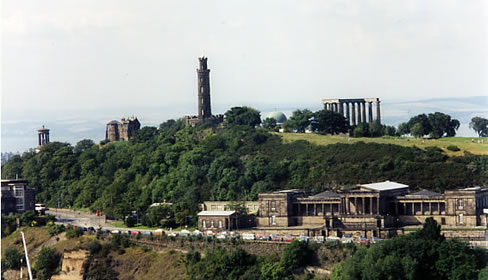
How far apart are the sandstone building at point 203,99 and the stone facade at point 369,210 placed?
25.3 m

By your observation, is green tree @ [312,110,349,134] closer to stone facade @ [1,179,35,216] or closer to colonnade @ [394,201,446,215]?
colonnade @ [394,201,446,215]

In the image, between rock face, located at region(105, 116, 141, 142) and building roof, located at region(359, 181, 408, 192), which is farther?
rock face, located at region(105, 116, 141, 142)

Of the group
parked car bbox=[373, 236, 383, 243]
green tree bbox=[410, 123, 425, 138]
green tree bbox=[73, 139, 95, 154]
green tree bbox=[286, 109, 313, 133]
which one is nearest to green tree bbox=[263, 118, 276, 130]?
green tree bbox=[286, 109, 313, 133]

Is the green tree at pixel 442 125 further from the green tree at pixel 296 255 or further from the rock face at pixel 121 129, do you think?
the rock face at pixel 121 129

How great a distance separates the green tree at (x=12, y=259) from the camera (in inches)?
2613

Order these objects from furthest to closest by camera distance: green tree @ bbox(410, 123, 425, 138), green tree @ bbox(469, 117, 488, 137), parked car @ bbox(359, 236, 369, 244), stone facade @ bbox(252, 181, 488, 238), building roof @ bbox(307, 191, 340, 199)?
green tree @ bbox(469, 117, 488, 137) → green tree @ bbox(410, 123, 425, 138) → building roof @ bbox(307, 191, 340, 199) → stone facade @ bbox(252, 181, 488, 238) → parked car @ bbox(359, 236, 369, 244)

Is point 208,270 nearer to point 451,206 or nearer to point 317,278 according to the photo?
point 317,278

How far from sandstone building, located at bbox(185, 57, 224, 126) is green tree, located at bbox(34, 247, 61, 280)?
91.2ft

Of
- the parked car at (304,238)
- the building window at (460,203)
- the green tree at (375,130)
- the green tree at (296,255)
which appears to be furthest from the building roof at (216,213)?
the green tree at (375,130)

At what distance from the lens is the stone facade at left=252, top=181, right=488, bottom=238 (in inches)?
2336

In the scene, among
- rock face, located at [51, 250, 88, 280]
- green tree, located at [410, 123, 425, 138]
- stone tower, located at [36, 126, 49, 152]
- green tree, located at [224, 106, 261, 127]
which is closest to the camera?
rock face, located at [51, 250, 88, 280]

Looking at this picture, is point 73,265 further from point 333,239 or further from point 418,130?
point 418,130

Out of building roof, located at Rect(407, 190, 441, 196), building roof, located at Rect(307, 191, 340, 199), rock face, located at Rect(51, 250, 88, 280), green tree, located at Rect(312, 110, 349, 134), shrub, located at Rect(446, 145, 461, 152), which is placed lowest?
rock face, located at Rect(51, 250, 88, 280)

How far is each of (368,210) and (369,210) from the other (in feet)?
0.53
